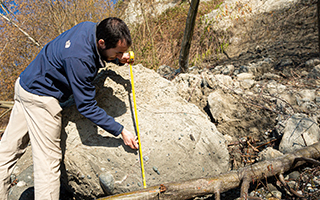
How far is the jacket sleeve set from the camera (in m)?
1.79

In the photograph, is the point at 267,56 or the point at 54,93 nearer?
the point at 54,93

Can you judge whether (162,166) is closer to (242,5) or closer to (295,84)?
(295,84)

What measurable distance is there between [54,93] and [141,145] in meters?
1.06

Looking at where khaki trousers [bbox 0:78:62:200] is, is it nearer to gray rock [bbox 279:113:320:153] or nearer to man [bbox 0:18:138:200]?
man [bbox 0:18:138:200]

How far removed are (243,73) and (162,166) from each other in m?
2.88

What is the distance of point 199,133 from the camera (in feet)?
8.16

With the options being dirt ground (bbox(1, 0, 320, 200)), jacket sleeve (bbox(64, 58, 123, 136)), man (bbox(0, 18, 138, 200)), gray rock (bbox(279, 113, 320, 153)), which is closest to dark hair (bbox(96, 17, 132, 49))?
man (bbox(0, 18, 138, 200))

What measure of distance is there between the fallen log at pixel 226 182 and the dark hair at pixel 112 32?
1.42 metres

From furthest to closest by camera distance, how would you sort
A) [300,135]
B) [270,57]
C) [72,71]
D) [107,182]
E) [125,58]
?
[270,57], [300,135], [125,58], [107,182], [72,71]

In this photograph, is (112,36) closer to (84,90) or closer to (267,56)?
(84,90)

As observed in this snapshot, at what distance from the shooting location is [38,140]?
1.93 meters

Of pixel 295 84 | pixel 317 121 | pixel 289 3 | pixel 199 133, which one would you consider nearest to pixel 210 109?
pixel 199 133

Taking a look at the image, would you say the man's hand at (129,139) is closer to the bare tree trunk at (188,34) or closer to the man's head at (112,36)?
the man's head at (112,36)

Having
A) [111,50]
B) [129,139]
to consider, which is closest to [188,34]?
[111,50]
